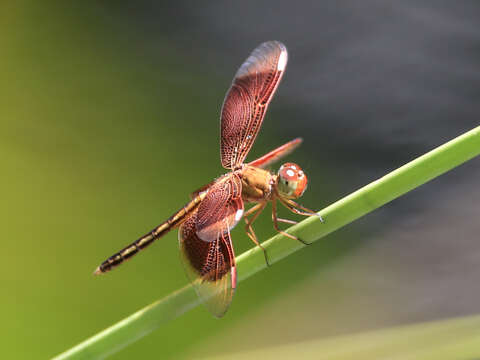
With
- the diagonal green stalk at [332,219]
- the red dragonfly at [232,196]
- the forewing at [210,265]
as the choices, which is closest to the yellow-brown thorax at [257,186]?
the red dragonfly at [232,196]

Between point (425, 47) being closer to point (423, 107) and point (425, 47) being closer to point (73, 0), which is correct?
point (423, 107)

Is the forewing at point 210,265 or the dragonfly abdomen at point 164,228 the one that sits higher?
the dragonfly abdomen at point 164,228

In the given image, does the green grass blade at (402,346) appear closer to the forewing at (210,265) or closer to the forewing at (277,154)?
the forewing at (210,265)

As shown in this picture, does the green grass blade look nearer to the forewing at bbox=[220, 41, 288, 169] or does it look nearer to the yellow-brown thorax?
the yellow-brown thorax

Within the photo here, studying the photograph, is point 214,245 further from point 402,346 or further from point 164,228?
point 402,346

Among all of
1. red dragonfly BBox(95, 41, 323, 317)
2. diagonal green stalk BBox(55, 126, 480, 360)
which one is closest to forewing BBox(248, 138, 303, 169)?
red dragonfly BBox(95, 41, 323, 317)

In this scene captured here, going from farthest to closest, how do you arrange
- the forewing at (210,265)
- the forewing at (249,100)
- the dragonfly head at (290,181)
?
1. the forewing at (249,100)
2. the dragonfly head at (290,181)
3. the forewing at (210,265)
